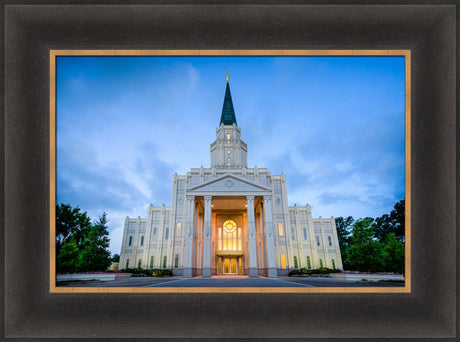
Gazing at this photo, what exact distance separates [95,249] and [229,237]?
1925cm

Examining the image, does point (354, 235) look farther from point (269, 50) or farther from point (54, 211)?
point (54, 211)

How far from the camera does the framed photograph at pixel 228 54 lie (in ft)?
32.3

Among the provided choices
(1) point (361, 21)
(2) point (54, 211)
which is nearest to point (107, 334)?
(2) point (54, 211)

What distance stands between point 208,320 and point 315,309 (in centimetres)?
391

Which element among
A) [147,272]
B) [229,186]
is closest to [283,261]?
[229,186]

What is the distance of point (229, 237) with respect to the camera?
131 feet

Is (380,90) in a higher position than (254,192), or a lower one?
higher

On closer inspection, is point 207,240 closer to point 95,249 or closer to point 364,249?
point 95,249

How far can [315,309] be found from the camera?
33.0 ft

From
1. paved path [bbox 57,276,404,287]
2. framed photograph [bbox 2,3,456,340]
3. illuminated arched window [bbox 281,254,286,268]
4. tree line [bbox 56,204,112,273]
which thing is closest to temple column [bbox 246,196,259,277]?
illuminated arched window [bbox 281,254,286,268]

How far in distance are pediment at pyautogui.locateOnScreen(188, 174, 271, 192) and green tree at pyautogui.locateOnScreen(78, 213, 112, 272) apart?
10.5 metres

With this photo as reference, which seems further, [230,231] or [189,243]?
[230,231]

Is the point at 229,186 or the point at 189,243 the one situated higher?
the point at 229,186

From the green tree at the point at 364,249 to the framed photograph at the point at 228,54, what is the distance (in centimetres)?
1219
